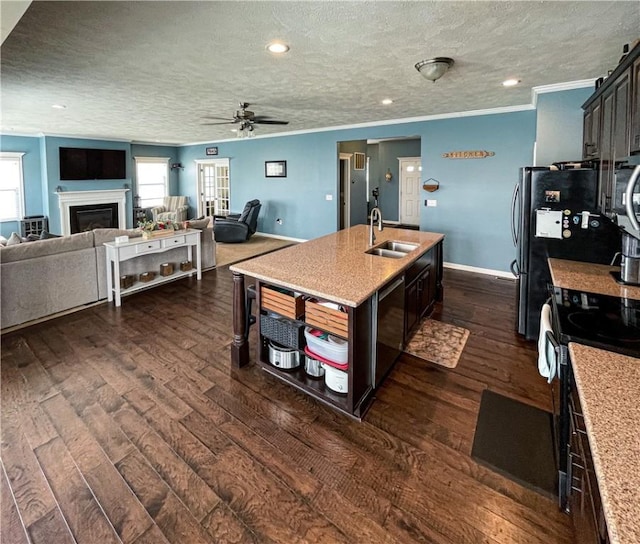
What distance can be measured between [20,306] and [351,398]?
3.80 m

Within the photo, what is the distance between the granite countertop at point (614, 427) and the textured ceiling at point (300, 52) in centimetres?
216

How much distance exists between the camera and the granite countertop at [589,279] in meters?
2.24

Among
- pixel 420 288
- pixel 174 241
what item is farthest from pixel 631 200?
pixel 174 241

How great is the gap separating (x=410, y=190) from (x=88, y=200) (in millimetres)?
8658

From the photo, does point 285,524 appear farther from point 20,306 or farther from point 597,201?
point 20,306

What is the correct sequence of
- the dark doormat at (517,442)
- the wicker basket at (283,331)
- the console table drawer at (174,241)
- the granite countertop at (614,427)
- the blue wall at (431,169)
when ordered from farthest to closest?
the blue wall at (431,169) → the console table drawer at (174,241) → the wicker basket at (283,331) → the dark doormat at (517,442) → the granite countertop at (614,427)

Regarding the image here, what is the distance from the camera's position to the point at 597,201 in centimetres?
301

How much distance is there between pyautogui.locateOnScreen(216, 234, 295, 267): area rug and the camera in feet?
22.9

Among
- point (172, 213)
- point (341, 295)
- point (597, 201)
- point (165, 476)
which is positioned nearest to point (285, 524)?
point (165, 476)

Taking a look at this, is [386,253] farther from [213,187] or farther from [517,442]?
[213,187]

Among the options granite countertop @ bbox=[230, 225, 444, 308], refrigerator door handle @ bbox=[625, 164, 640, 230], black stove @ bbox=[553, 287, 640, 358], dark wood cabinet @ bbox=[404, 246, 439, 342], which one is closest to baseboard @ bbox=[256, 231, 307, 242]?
dark wood cabinet @ bbox=[404, 246, 439, 342]

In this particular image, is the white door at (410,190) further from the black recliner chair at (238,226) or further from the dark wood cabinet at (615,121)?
the dark wood cabinet at (615,121)

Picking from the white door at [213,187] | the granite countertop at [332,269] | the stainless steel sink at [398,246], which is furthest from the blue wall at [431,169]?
the granite countertop at [332,269]

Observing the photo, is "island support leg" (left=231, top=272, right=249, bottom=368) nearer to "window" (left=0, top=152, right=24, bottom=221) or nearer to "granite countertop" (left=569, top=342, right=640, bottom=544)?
"granite countertop" (left=569, top=342, right=640, bottom=544)
